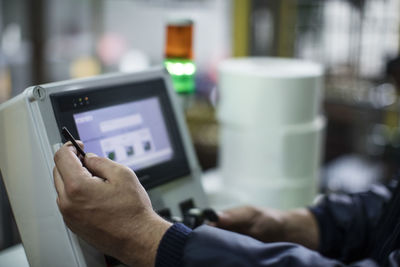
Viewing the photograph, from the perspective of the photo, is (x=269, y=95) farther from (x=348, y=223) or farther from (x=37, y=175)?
(x=37, y=175)

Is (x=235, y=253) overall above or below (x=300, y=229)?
above

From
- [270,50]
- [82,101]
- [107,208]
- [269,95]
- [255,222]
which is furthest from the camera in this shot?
[270,50]

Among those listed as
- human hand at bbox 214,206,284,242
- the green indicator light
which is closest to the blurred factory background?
the green indicator light

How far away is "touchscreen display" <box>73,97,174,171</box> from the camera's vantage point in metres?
0.78

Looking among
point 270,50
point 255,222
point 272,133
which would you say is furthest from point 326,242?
point 270,50

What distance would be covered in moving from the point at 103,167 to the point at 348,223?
0.65 meters

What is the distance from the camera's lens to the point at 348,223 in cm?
107

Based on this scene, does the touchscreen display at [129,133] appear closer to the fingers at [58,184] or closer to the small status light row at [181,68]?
the fingers at [58,184]

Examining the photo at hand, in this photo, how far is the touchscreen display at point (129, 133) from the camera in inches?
30.5

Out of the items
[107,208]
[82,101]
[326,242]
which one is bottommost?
[326,242]

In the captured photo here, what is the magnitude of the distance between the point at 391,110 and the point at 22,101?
2508 mm

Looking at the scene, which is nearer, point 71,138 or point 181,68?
point 71,138

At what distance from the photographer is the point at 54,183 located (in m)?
0.68

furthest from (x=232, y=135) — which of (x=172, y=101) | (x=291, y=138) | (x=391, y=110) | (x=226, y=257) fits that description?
(x=391, y=110)
